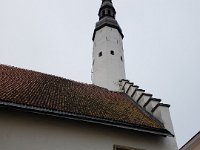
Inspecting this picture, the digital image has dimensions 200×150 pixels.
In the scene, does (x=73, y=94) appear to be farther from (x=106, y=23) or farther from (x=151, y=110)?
(x=106, y=23)

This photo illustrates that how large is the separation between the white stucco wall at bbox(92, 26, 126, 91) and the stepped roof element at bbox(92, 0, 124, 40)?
1.56 feet

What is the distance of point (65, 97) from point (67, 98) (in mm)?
128

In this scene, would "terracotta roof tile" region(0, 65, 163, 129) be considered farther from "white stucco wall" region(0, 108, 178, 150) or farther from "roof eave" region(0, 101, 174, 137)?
"white stucco wall" region(0, 108, 178, 150)

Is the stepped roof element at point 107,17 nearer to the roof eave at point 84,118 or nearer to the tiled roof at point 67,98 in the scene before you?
the tiled roof at point 67,98

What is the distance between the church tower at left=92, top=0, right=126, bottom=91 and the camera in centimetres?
2409

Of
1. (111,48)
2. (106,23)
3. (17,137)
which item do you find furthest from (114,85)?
(17,137)

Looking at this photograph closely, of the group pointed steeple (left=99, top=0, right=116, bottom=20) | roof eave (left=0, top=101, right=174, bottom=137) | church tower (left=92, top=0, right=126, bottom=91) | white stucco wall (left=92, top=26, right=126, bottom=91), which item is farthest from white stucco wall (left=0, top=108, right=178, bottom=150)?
pointed steeple (left=99, top=0, right=116, bottom=20)

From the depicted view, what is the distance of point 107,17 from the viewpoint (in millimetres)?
29875

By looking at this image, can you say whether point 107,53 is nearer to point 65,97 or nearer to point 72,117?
point 65,97

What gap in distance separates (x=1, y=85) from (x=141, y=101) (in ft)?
22.6

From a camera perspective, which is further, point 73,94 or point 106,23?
point 106,23

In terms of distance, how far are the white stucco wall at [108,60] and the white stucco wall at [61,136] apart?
34.7ft

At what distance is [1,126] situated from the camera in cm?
1017

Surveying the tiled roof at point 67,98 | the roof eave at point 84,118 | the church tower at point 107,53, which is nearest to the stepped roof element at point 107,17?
the church tower at point 107,53
